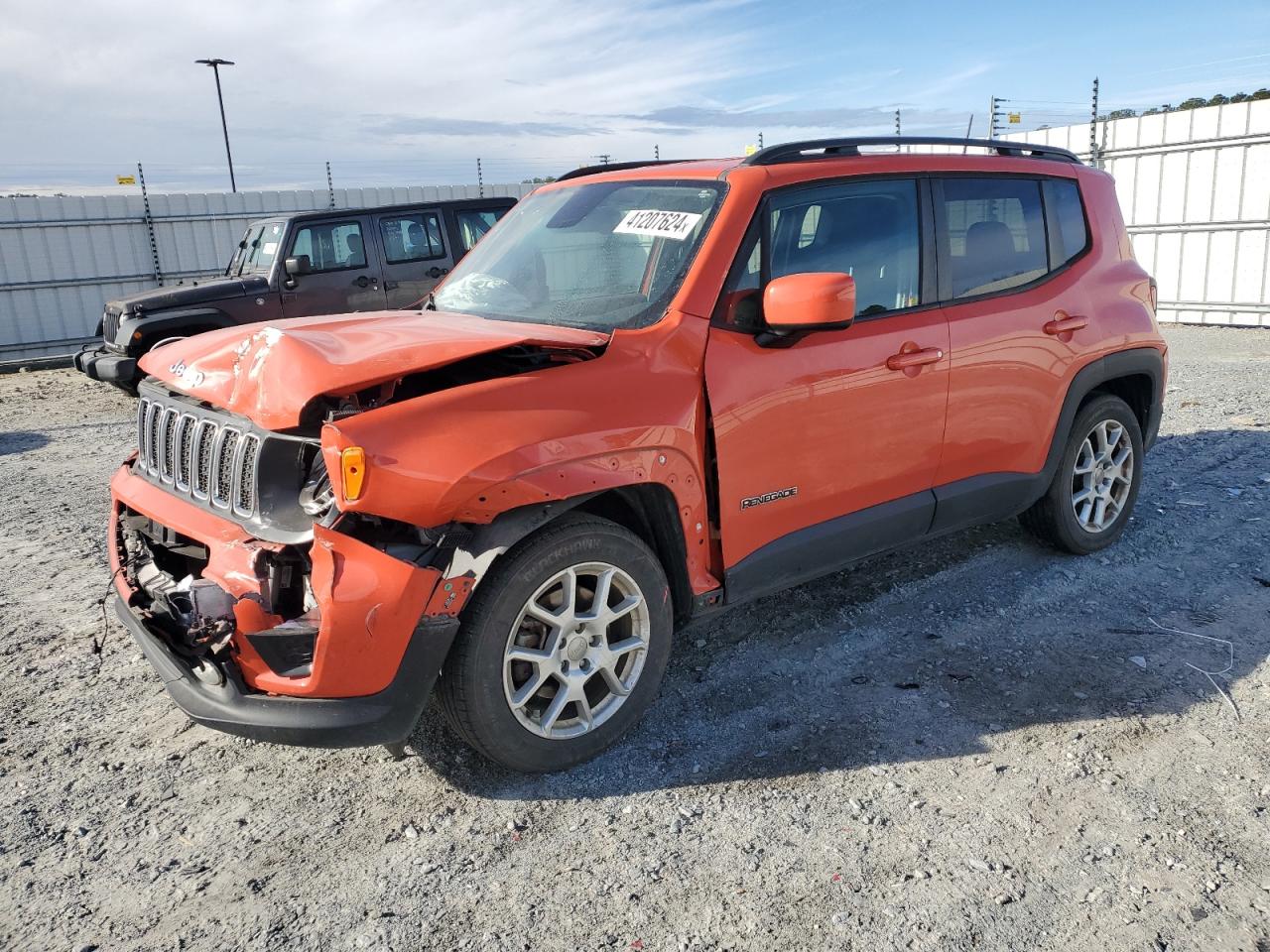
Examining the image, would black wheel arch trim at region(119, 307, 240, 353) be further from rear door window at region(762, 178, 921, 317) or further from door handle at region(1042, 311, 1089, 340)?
door handle at region(1042, 311, 1089, 340)

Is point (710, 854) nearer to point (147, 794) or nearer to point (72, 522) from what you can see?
point (147, 794)

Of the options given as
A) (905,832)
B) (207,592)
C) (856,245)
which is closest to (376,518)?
(207,592)

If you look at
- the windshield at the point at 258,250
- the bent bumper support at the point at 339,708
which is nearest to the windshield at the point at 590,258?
the bent bumper support at the point at 339,708

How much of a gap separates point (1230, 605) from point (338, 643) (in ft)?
12.6

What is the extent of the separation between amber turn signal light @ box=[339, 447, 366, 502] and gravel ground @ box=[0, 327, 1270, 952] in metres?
1.09

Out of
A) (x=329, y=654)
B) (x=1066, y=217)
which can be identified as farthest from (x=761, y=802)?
(x=1066, y=217)

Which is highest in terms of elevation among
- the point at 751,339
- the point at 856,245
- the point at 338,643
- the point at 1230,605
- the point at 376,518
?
the point at 856,245

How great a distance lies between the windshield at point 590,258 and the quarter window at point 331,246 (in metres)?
6.20

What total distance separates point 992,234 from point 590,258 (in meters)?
1.84

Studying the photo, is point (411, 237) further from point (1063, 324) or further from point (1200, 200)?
point (1200, 200)

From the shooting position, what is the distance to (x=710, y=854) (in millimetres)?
2711

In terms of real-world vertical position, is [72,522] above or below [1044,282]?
below

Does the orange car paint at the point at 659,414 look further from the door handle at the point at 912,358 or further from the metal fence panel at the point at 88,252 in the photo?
the metal fence panel at the point at 88,252

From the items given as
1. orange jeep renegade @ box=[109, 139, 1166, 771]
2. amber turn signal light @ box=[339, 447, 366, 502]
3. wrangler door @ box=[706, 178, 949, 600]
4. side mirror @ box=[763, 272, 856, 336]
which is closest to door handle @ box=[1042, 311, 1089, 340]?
orange jeep renegade @ box=[109, 139, 1166, 771]
